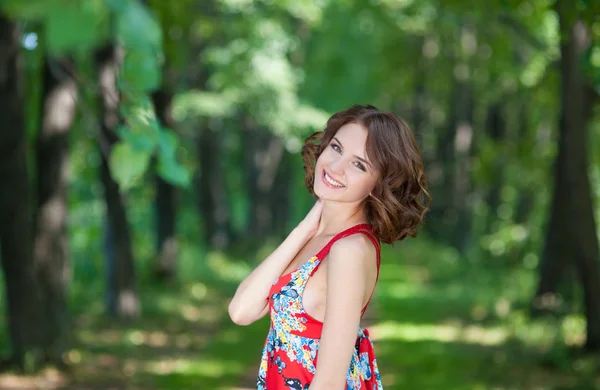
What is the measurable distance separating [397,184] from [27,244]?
7.53 m

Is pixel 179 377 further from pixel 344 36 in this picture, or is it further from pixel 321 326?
pixel 344 36

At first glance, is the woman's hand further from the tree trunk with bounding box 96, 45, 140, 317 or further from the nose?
the tree trunk with bounding box 96, 45, 140, 317

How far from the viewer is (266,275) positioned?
126 inches

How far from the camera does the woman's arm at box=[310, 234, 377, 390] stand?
2734 millimetres

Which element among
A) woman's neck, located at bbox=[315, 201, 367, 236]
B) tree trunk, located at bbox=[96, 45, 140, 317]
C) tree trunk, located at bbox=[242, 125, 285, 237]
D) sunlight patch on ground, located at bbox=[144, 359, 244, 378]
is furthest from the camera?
tree trunk, located at bbox=[242, 125, 285, 237]

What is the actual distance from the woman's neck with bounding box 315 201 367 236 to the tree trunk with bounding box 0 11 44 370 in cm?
675

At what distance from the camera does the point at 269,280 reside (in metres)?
3.20

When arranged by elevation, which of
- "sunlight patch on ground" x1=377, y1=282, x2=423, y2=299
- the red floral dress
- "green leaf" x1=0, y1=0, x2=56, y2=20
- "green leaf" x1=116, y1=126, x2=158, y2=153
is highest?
"green leaf" x1=0, y1=0, x2=56, y2=20

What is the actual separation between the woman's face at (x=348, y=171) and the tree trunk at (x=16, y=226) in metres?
6.81

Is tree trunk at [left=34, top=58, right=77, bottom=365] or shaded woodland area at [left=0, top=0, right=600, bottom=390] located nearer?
shaded woodland area at [left=0, top=0, right=600, bottom=390]

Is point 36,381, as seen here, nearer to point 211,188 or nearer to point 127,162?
point 127,162

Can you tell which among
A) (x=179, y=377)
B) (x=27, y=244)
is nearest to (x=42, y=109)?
(x=27, y=244)

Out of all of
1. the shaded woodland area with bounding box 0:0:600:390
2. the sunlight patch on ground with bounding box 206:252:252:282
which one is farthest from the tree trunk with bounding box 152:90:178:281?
the sunlight patch on ground with bounding box 206:252:252:282

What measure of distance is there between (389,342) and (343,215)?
1105 centimetres
